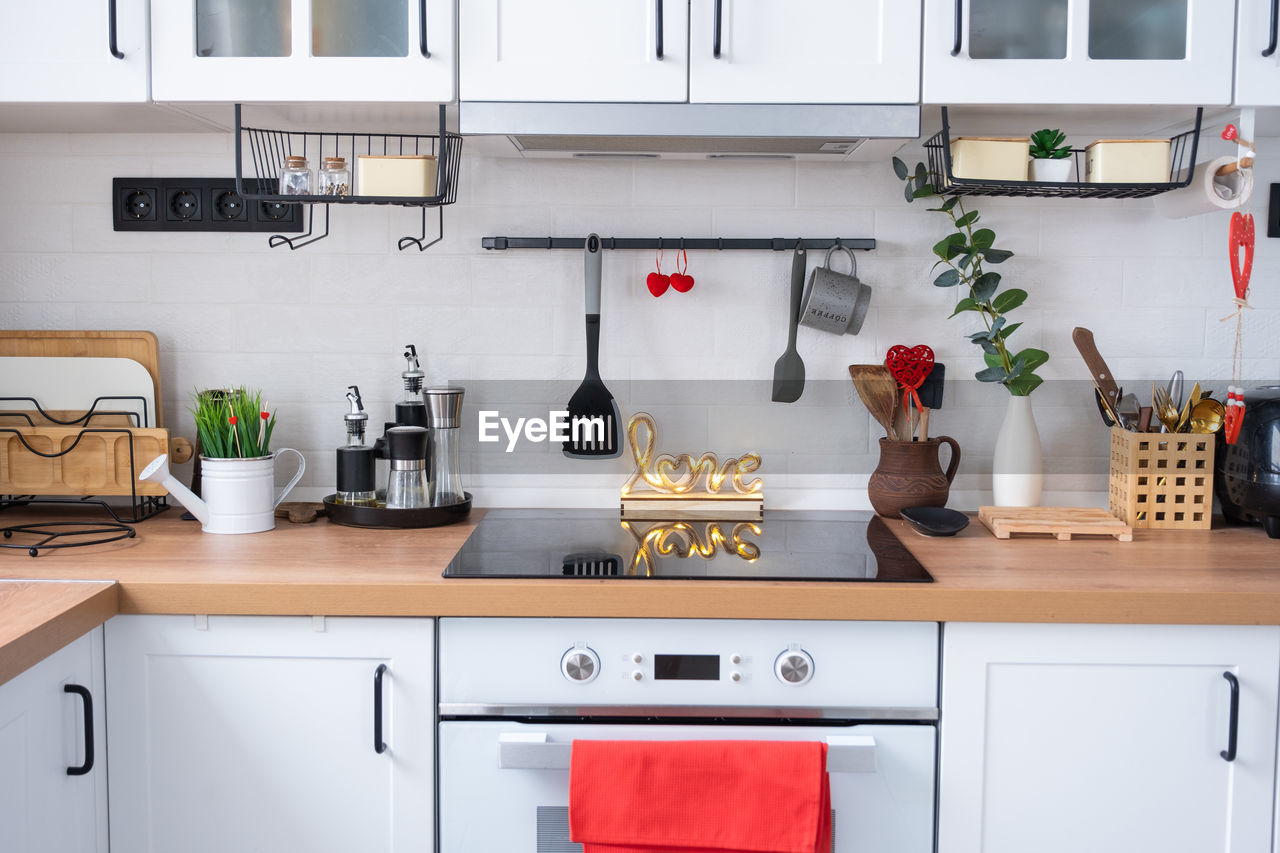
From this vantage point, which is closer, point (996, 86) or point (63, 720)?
point (63, 720)

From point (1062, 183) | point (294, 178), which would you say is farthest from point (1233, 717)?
point (294, 178)

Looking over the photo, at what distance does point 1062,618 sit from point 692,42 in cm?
107

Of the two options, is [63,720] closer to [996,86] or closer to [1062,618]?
[1062,618]

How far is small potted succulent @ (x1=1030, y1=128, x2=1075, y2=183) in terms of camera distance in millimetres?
1856

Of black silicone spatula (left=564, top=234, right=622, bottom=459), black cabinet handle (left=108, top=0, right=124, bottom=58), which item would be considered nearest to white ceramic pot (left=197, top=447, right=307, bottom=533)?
black silicone spatula (left=564, top=234, right=622, bottom=459)

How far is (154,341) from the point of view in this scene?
2.11 meters

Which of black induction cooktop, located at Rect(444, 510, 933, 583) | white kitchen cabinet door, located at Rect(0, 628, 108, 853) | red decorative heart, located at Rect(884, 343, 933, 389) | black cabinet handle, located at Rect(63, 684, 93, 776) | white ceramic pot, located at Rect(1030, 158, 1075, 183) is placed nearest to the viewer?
white kitchen cabinet door, located at Rect(0, 628, 108, 853)

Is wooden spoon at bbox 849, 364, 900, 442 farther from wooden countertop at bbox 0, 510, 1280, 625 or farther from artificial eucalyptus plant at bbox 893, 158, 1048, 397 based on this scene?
wooden countertop at bbox 0, 510, 1280, 625

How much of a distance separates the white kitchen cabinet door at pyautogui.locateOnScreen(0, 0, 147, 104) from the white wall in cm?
37

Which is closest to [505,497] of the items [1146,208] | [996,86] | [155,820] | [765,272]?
[765,272]

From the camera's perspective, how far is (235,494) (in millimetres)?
1885

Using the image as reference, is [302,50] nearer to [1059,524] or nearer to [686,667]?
[686,667]

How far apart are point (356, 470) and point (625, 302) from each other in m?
0.63

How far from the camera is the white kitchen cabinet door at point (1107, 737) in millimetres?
1549
